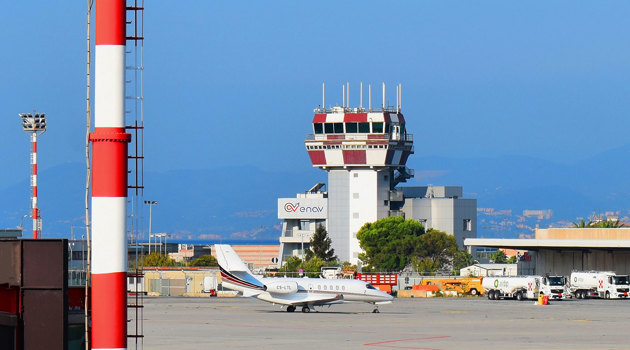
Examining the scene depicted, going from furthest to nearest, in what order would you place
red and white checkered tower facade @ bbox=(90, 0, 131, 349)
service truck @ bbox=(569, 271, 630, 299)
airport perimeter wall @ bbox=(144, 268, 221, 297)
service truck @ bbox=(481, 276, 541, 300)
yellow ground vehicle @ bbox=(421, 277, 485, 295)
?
airport perimeter wall @ bbox=(144, 268, 221, 297)
yellow ground vehicle @ bbox=(421, 277, 485, 295)
service truck @ bbox=(569, 271, 630, 299)
service truck @ bbox=(481, 276, 541, 300)
red and white checkered tower facade @ bbox=(90, 0, 131, 349)

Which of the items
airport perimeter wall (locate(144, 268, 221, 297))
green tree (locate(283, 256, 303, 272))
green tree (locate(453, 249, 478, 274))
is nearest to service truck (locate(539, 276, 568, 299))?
airport perimeter wall (locate(144, 268, 221, 297))

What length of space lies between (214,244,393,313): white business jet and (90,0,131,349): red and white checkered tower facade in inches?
2264

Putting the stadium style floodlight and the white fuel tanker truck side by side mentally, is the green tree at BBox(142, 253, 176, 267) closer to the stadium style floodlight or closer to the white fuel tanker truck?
the white fuel tanker truck

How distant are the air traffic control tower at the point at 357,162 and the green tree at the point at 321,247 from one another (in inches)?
188

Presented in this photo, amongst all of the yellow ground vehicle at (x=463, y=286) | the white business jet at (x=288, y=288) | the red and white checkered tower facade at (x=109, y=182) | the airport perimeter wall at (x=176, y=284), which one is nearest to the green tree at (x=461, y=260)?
the yellow ground vehicle at (x=463, y=286)

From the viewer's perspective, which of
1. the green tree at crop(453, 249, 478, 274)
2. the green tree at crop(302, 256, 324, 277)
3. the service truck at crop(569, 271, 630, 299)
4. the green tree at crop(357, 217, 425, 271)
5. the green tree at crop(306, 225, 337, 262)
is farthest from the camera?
the green tree at crop(306, 225, 337, 262)

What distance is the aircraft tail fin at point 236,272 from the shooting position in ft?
230

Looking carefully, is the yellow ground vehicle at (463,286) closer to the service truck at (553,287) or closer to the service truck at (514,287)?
the service truck at (514,287)

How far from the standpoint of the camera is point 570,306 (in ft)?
270

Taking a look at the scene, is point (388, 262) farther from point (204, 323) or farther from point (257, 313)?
point (204, 323)

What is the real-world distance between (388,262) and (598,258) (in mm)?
66803

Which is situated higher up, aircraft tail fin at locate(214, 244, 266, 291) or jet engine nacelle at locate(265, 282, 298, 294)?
aircraft tail fin at locate(214, 244, 266, 291)

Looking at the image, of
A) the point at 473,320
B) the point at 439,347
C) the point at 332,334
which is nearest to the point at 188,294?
the point at 473,320

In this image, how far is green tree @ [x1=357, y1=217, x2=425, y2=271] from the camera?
178 meters
